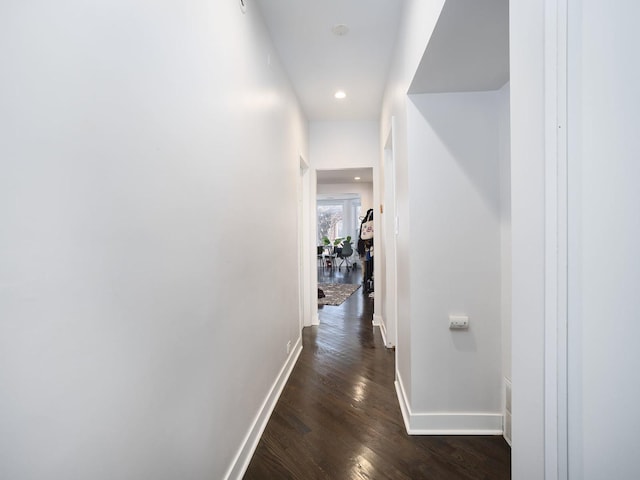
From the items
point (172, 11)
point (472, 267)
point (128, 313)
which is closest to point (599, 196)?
point (128, 313)

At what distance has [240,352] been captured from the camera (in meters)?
1.65

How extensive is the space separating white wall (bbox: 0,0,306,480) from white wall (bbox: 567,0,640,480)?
0.98m

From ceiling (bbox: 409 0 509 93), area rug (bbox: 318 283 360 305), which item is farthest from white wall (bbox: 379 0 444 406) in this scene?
area rug (bbox: 318 283 360 305)

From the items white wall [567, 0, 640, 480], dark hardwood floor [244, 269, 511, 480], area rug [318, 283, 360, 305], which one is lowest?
dark hardwood floor [244, 269, 511, 480]

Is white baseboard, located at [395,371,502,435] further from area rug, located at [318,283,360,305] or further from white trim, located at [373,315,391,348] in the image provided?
area rug, located at [318,283,360,305]

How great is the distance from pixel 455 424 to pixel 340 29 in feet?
9.40

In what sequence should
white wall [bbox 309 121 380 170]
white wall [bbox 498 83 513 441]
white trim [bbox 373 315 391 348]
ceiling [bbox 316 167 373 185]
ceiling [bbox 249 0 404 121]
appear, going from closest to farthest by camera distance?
white wall [bbox 498 83 513 441] → ceiling [bbox 249 0 404 121] → white trim [bbox 373 315 391 348] → white wall [bbox 309 121 380 170] → ceiling [bbox 316 167 373 185]

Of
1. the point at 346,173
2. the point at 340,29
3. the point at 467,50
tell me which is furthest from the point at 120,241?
the point at 346,173

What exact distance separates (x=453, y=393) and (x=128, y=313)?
192cm

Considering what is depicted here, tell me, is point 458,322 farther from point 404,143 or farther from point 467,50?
point 467,50

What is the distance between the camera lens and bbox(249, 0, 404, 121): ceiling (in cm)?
214

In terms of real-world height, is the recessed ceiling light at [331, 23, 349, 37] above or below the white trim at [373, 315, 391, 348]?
above

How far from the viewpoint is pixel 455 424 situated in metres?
1.94

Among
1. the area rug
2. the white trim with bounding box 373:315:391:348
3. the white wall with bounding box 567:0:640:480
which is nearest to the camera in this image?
the white wall with bounding box 567:0:640:480
